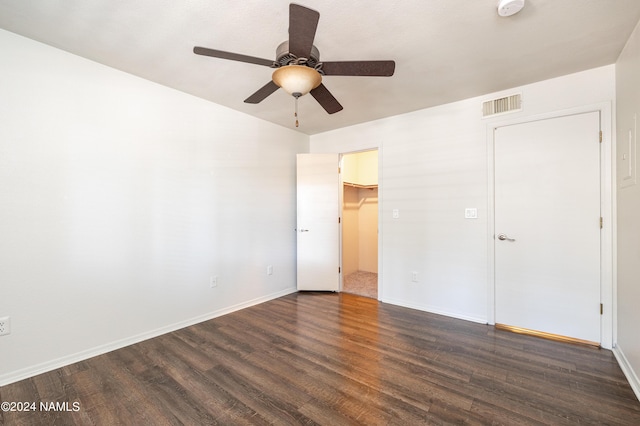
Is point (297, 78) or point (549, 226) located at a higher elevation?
point (297, 78)

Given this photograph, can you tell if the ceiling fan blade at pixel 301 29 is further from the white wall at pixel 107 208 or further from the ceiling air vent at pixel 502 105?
the ceiling air vent at pixel 502 105

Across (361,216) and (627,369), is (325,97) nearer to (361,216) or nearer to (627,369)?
(627,369)

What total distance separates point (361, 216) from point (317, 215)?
1587 mm

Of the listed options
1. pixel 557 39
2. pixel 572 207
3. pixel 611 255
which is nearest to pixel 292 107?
pixel 557 39

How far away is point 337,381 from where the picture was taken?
196 centimetres

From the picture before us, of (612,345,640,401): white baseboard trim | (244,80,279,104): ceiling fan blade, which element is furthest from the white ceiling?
(612,345,640,401): white baseboard trim

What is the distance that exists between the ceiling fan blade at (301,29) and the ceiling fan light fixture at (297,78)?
81 millimetres

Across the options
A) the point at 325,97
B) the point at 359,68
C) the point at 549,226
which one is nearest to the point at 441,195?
the point at 549,226

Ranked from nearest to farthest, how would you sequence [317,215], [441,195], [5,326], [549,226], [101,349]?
[5,326]
[101,349]
[549,226]
[441,195]
[317,215]

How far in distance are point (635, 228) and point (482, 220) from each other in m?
1.16

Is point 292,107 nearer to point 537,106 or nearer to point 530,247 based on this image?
point 537,106

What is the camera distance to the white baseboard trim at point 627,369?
181 cm

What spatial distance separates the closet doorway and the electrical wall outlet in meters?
4.09

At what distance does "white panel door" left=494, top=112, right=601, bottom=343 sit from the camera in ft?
8.07
